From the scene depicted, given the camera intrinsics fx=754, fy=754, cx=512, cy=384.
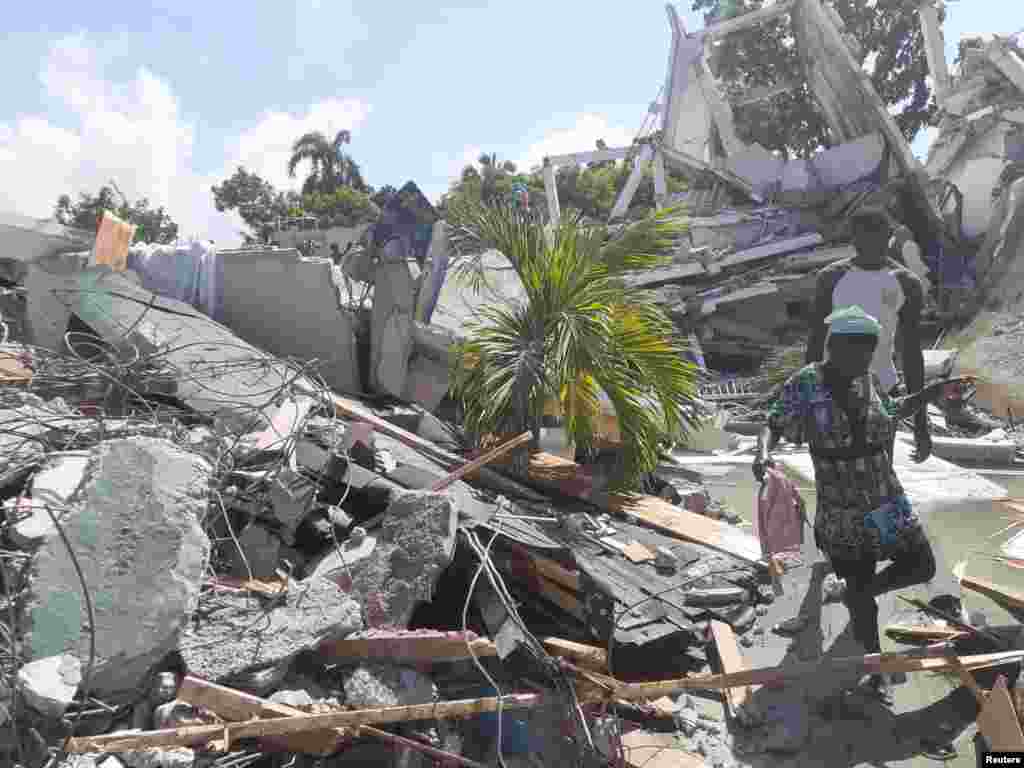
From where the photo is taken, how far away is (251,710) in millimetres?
2697

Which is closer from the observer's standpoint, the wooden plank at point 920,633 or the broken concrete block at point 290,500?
the wooden plank at point 920,633

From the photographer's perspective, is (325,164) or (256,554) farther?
(325,164)

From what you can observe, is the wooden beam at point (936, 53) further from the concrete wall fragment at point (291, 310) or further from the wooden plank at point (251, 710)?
the wooden plank at point (251, 710)

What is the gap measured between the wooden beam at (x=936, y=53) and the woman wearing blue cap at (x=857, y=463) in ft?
54.4

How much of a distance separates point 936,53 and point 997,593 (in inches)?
656

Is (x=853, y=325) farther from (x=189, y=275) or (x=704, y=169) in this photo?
(x=704, y=169)

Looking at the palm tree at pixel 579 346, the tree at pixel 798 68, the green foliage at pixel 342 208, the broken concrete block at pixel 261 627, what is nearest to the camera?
the broken concrete block at pixel 261 627

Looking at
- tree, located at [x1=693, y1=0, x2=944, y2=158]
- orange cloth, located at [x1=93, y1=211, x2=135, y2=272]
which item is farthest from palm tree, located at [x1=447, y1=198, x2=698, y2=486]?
tree, located at [x1=693, y1=0, x2=944, y2=158]

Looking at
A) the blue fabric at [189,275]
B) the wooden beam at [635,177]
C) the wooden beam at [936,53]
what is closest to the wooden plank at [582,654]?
the blue fabric at [189,275]

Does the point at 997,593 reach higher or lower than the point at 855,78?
lower

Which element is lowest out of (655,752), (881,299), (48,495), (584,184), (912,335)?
(655,752)

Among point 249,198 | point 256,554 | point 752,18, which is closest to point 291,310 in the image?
point 256,554

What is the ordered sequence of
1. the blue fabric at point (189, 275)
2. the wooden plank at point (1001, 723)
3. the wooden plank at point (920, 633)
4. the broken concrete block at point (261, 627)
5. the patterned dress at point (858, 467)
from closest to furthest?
the wooden plank at point (1001, 723), the broken concrete block at point (261, 627), the patterned dress at point (858, 467), the wooden plank at point (920, 633), the blue fabric at point (189, 275)

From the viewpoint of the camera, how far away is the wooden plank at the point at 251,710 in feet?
8.77
